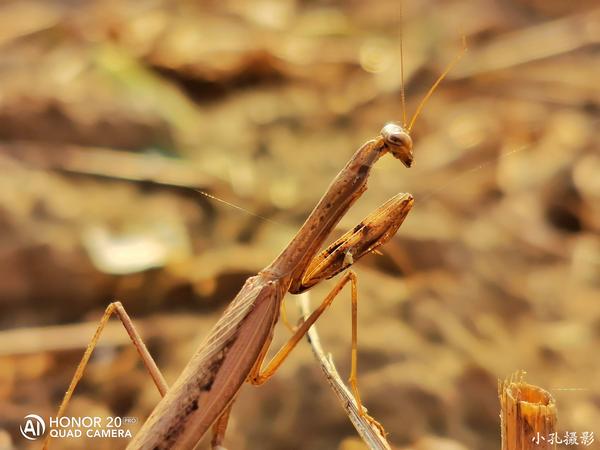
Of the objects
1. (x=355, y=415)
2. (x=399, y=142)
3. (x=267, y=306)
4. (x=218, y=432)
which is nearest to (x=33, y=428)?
(x=218, y=432)

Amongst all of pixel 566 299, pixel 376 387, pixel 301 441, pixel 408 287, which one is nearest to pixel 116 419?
pixel 301 441

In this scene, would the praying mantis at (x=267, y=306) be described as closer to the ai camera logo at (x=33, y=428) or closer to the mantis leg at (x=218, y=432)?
the mantis leg at (x=218, y=432)

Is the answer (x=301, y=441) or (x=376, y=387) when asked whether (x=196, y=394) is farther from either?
(x=376, y=387)

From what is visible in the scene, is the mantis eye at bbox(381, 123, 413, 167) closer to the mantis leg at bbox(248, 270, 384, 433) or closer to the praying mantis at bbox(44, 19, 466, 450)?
the praying mantis at bbox(44, 19, 466, 450)

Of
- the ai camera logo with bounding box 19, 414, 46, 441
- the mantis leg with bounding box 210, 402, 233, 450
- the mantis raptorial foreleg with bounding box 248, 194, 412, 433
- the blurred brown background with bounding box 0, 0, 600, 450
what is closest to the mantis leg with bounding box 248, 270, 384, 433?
the mantis raptorial foreleg with bounding box 248, 194, 412, 433

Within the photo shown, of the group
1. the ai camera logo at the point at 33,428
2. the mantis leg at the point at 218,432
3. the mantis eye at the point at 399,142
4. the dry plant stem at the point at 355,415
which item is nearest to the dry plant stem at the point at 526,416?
the dry plant stem at the point at 355,415
